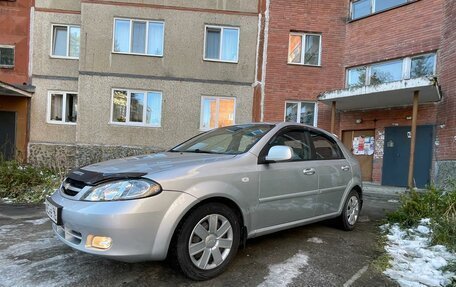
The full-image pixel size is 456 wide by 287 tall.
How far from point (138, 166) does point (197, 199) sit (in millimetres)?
691

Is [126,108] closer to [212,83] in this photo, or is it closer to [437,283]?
[212,83]

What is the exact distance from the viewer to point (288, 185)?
155 inches

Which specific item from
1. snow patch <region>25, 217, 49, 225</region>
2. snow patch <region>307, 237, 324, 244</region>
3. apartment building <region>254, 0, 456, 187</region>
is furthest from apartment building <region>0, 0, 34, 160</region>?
snow patch <region>307, 237, 324, 244</region>

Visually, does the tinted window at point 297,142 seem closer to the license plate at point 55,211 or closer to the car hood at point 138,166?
the car hood at point 138,166

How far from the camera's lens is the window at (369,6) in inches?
480

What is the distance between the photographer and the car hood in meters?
3.01

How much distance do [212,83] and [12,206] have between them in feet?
27.5

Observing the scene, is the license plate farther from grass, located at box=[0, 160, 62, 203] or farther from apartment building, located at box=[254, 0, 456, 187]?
apartment building, located at box=[254, 0, 456, 187]

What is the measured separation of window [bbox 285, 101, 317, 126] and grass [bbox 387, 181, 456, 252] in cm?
771

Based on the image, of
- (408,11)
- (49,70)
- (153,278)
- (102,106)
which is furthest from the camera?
(49,70)

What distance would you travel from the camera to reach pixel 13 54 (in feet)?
46.7

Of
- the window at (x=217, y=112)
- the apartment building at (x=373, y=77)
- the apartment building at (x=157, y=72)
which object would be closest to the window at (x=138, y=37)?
the apartment building at (x=157, y=72)

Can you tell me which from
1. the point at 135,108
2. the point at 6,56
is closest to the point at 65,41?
the point at 6,56

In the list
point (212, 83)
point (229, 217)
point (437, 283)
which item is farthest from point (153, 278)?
point (212, 83)
